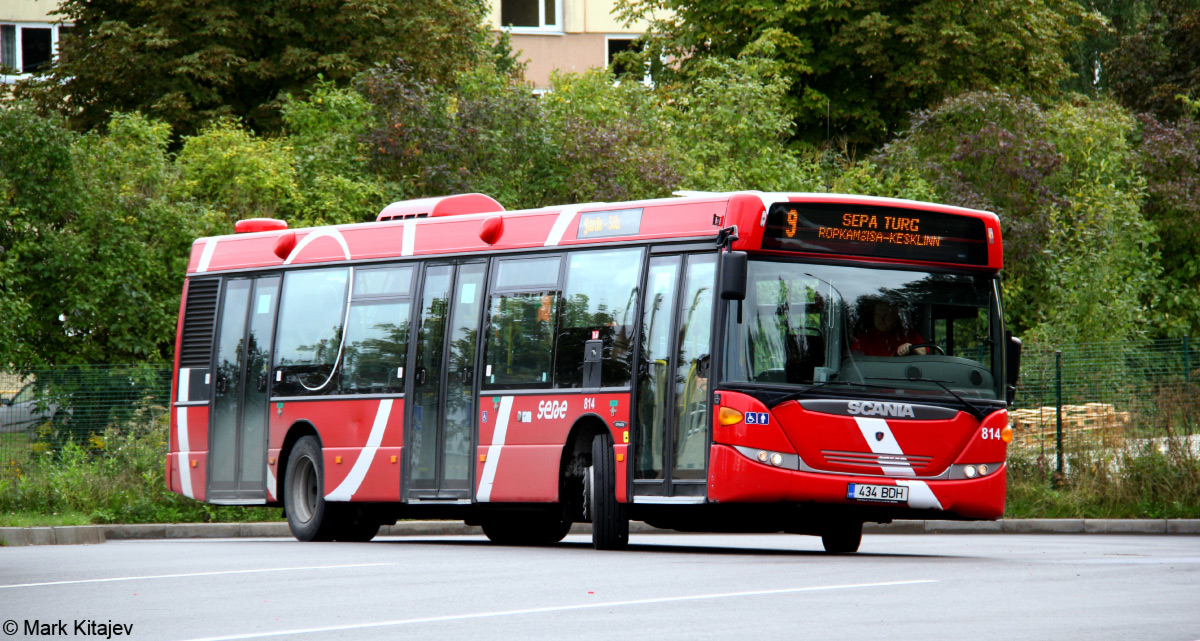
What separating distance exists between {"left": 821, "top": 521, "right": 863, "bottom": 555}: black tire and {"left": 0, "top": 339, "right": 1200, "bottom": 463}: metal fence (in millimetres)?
6982

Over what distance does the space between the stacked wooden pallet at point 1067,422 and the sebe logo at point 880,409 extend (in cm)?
824

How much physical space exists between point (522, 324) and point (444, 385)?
118 cm

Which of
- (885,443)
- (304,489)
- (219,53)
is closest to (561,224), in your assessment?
(885,443)

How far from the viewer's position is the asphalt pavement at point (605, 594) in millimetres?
8688

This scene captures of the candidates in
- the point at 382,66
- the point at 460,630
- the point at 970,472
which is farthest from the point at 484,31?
the point at 460,630

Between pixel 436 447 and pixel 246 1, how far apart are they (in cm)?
2588

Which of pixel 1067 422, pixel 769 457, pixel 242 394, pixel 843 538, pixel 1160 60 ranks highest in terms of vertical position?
pixel 1160 60

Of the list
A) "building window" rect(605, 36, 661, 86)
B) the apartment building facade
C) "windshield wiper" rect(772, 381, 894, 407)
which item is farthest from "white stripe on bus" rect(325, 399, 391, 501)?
the apartment building facade

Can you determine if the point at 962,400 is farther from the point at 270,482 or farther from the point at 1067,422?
the point at 1067,422

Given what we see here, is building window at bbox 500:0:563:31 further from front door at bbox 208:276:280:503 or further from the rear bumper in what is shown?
the rear bumper

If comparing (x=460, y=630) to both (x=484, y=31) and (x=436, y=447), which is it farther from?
(x=484, y=31)

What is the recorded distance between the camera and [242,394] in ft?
64.3

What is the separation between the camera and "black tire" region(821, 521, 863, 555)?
15680mm

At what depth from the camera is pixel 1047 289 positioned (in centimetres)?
3114
